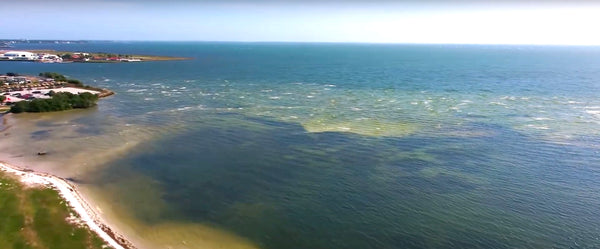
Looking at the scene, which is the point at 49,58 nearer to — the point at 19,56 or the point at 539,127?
the point at 19,56

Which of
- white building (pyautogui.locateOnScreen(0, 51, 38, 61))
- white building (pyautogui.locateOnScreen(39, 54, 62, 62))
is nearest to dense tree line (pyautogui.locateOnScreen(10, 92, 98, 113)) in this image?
white building (pyautogui.locateOnScreen(39, 54, 62, 62))

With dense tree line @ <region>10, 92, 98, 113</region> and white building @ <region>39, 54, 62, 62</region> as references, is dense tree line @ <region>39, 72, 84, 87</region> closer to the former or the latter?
dense tree line @ <region>10, 92, 98, 113</region>

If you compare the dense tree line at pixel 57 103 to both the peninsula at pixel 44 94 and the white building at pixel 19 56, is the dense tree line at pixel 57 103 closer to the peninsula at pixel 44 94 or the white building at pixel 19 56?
the peninsula at pixel 44 94

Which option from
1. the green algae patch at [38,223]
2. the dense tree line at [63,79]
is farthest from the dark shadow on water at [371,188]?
the dense tree line at [63,79]

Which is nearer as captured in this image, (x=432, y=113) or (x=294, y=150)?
(x=294, y=150)

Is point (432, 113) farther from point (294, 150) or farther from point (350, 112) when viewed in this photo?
point (294, 150)

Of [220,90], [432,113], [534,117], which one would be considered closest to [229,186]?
[432,113]
